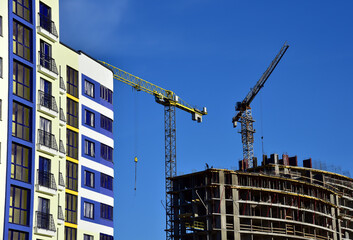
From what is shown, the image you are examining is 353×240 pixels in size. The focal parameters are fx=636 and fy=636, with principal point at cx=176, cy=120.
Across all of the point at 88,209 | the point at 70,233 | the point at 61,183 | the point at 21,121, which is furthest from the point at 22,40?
the point at 70,233

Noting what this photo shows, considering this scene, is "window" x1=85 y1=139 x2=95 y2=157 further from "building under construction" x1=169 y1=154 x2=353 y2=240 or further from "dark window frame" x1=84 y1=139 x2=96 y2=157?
"building under construction" x1=169 y1=154 x2=353 y2=240

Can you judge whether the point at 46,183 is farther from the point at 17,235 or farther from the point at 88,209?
the point at 88,209

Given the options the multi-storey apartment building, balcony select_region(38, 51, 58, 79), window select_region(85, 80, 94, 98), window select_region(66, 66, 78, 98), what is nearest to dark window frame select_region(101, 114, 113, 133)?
the multi-storey apartment building

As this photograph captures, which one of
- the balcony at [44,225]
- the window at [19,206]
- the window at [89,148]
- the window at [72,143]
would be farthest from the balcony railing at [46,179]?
the window at [89,148]

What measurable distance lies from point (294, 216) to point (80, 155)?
7961 cm

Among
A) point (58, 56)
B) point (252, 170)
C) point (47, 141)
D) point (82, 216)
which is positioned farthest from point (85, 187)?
point (252, 170)

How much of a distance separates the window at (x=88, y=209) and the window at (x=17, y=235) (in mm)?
10290

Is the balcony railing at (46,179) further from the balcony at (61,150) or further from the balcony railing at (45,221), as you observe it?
the balcony at (61,150)

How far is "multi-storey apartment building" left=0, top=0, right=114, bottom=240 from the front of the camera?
5522 centimetres

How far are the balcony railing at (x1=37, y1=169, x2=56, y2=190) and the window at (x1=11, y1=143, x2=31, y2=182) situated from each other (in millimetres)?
1476

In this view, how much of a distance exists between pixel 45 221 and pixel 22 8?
19.8 meters

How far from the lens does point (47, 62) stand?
204 feet

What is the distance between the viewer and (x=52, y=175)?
2341 inches

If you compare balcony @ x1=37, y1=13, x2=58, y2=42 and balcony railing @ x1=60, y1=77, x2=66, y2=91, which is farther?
balcony railing @ x1=60, y1=77, x2=66, y2=91
